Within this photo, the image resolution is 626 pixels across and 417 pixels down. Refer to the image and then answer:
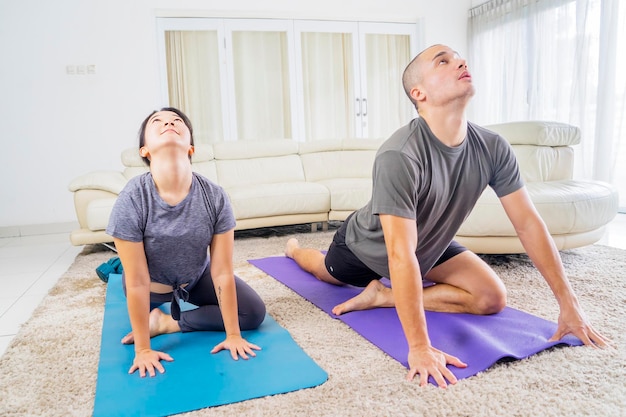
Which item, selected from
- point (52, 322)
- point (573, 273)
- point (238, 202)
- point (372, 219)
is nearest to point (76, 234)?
point (238, 202)

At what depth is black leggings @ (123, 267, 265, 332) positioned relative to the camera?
1.73 metres

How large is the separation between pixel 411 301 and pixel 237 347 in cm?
58

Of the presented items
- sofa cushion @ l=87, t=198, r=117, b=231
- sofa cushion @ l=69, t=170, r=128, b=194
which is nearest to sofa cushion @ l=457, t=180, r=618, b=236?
sofa cushion @ l=87, t=198, r=117, b=231

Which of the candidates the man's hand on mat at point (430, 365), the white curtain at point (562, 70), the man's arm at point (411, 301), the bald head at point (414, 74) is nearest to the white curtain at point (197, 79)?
the white curtain at point (562, 70)

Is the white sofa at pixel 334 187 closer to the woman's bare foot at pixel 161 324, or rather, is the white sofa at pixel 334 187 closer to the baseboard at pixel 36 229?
the baseboard at pixel 36 229

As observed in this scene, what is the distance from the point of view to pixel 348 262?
6.59 ft

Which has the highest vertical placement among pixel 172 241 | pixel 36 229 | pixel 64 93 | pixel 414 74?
pixel 64 93

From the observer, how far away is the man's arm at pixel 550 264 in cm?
153

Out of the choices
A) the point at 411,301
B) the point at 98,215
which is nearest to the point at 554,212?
the point at 411,301

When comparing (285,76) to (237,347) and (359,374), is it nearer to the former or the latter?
(237,347)

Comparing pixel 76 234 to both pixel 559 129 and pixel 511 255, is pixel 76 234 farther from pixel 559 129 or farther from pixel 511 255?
pixel 559 129

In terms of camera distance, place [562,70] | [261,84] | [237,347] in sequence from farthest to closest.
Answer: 1. [261,84]
2. [562,70]
3. [237,347]

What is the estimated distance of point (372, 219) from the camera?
1730 mm

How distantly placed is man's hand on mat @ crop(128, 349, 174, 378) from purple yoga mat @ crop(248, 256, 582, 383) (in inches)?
26.6
